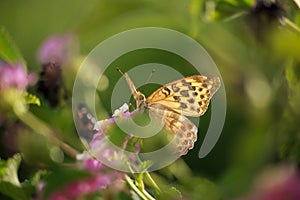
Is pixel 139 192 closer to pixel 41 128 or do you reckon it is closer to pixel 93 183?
pixel 93 183

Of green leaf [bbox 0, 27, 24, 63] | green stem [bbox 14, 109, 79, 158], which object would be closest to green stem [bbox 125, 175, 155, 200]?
green stem [bbox 14, 109, 79, 158]

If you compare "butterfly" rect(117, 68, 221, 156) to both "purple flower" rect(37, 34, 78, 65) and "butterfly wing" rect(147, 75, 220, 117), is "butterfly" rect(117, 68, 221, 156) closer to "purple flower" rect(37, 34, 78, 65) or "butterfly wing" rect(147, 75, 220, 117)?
"butterfly wing" rect(147, 75, 220, 117)

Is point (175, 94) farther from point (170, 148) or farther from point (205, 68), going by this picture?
point (205, 68)

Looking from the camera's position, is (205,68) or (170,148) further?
(205,68)

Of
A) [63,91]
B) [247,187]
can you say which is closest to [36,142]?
[63,91]

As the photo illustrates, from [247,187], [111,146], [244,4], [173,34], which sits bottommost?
[247,187]

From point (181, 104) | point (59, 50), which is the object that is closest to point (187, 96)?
point (181, 104)

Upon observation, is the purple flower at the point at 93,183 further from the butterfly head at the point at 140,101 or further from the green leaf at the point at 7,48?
the green leaf at the point at 7,48
